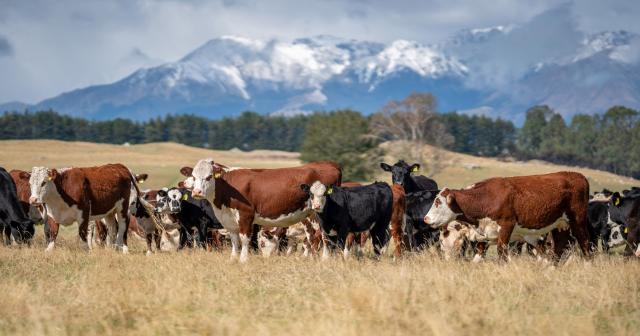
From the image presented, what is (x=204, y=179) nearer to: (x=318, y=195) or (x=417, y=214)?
(x=318, y=195)

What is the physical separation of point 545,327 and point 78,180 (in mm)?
10070

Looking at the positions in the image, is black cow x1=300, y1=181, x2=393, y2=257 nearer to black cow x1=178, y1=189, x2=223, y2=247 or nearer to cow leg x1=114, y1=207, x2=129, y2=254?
black cow x1=178, y1=189, x2=223, y2=247

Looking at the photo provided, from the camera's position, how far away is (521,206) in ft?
40.7

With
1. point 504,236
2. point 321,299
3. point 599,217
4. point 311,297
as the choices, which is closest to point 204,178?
point 311,297

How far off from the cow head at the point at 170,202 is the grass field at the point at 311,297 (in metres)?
2.69

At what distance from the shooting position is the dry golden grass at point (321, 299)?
7645 mm

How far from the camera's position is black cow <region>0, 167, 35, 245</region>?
15.6 metres

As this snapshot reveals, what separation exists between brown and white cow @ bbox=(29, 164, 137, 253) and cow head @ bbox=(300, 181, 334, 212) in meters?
4.22

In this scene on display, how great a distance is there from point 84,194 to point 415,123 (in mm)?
44049

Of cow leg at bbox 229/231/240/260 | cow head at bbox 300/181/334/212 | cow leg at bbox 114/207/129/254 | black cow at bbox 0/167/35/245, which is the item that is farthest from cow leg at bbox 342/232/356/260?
black cow at bbox 0/167/35/245

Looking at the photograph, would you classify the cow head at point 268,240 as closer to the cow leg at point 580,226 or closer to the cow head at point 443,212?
the cow head at point 443,212

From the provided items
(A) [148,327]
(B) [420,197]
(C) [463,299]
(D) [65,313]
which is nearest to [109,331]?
(A) [148,327]

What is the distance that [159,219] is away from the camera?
16812 mm

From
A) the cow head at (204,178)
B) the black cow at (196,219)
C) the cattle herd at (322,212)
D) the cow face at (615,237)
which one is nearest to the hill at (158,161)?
the cow face at (615,237)
